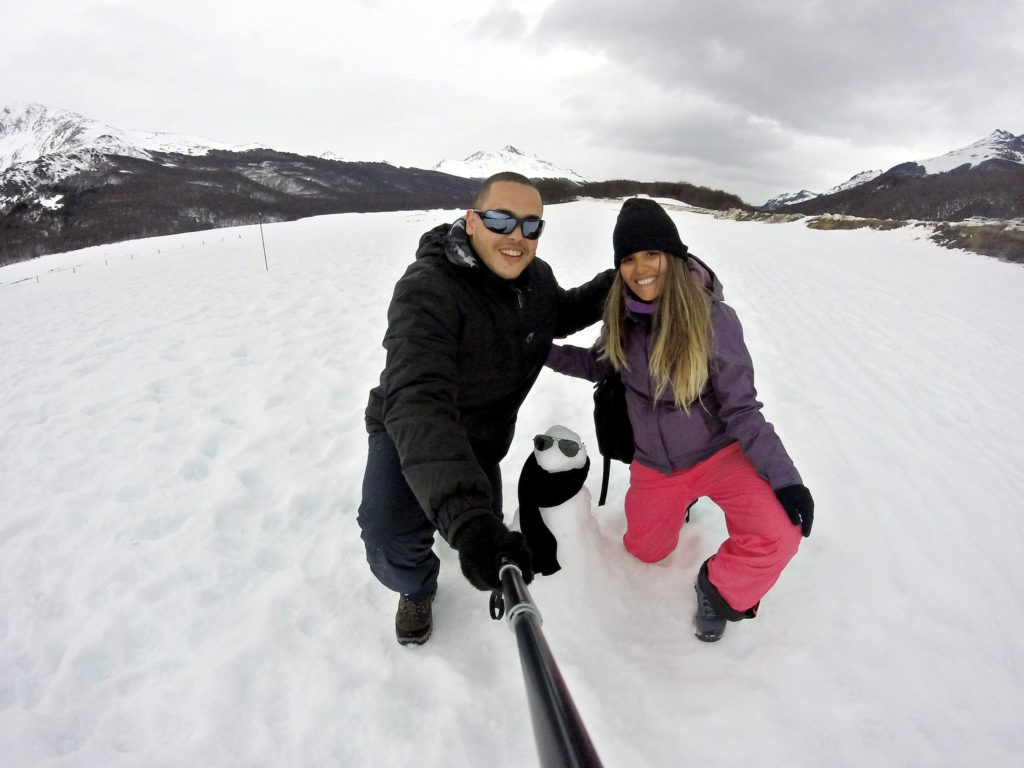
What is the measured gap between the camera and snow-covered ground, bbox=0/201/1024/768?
1.65m

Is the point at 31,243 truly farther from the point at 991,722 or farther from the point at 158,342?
the point at 991,722

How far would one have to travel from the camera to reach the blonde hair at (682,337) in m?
1.94

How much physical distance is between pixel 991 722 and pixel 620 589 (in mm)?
1329

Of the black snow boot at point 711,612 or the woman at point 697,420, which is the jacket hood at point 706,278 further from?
the black snow boot at point 711,612

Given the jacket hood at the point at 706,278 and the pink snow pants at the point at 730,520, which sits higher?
the jacket hood at the point at 706,278

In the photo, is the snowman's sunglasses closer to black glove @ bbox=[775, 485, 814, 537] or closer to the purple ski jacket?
the purple ski jacket

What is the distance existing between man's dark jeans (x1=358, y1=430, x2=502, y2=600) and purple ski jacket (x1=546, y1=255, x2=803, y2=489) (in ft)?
3.57

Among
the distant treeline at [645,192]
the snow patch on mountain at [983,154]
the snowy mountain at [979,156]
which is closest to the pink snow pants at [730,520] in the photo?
the distant treeline at [645,192]

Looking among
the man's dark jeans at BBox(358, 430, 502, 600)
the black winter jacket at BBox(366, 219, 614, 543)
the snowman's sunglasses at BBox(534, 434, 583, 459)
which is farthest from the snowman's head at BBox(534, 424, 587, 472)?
the man's dark jeans at BBox(358, 430, 502, 600)

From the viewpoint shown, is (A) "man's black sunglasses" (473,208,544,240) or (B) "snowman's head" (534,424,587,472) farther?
(B) "snowman's head" (534,424,587,472)

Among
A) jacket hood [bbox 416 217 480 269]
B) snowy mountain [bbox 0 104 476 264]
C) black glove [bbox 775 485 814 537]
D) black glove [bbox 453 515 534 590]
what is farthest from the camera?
snowy mountain [bbox 0 104 476 264]

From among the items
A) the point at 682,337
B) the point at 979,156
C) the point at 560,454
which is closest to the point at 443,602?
the point at 560,454

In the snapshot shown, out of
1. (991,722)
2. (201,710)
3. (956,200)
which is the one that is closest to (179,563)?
(201,710)

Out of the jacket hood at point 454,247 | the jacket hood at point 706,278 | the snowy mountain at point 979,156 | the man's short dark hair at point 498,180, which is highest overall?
the snowy mountain at point 979,156
